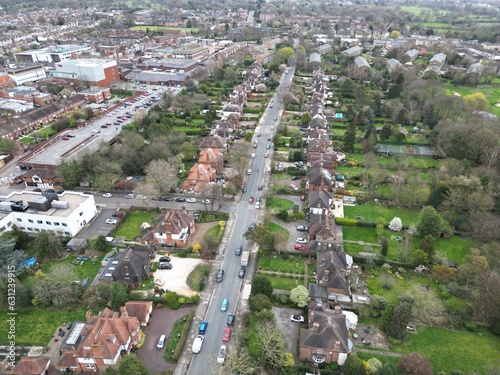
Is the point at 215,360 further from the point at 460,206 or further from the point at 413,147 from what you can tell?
the point at 413,147

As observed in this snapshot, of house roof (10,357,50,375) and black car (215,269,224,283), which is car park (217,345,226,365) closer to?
black car (215,269,224,283)

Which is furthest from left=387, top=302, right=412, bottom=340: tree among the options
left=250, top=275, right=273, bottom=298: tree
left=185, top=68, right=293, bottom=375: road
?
left=185, top=68, right=293, bottom=375: road

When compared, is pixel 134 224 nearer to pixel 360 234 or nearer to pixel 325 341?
pixel 325 341

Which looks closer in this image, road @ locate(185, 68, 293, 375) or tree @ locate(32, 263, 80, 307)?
road @ locate(185, 68, 293, 375)

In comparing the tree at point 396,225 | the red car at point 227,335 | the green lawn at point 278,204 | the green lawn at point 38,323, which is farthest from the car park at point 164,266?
the tree at point 396,225

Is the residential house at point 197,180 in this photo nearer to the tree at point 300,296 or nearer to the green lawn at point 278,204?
the green lawn at point 278,204

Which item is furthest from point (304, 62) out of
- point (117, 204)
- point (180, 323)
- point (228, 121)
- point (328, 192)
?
point (180, 323)

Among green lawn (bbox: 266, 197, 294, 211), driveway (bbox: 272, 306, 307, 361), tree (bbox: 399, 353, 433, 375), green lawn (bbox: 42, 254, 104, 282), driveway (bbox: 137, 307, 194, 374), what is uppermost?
tree (bbox: 399, 353, 433, 375)
